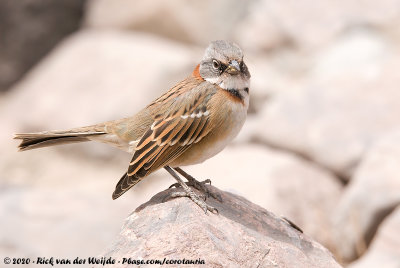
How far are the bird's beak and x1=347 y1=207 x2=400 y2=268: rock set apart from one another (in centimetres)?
369

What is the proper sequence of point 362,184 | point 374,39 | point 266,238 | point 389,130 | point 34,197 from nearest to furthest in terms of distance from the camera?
point 266,238 < point 362,184 < point 34,197 < point 389,130 < point 374,39

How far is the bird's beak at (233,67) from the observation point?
6340 mm

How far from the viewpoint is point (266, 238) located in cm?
615

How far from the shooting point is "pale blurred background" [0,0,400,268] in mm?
9617

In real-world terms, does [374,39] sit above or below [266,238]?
above

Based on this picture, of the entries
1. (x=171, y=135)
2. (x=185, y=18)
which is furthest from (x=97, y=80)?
Result: (x=171, y=135)

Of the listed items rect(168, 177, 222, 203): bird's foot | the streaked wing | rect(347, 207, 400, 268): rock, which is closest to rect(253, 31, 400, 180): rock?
rect(347, 207, 400, 268): rock

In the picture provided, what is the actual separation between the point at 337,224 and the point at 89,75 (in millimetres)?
6838

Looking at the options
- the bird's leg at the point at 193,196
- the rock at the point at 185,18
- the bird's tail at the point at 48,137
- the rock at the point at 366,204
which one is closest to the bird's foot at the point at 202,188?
the bird's leg at the point at 193,196

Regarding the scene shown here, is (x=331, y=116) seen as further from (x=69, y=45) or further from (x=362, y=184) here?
(x=69, y=45)

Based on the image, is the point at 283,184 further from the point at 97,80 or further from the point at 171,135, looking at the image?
the point at 97,80

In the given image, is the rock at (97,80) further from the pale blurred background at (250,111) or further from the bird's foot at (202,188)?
the bird's foot at (202,188)

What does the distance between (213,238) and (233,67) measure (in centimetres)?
155

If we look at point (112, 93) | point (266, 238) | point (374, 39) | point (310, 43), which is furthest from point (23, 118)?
point (266, 238)
